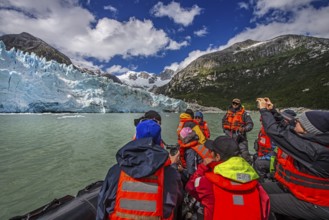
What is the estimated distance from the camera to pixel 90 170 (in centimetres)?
678

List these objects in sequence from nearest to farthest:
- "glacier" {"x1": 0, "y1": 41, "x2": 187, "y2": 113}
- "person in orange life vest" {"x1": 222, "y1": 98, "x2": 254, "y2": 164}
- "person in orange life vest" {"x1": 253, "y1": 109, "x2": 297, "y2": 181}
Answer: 1. "person in orange life vest" {"x1": 253, "y1": 109, "x2": 297, "y2": 181}
2. "person in orange life vest" {"x1": 222, "y1": 98, "x2": 254, "y2": 164}
3. "glacier" {"x1": 0, "y1": 41, "x2": 187, "y2": 113}

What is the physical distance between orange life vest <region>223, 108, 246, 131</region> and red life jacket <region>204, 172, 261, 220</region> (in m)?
3.54

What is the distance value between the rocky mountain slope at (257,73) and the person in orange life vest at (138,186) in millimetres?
70965

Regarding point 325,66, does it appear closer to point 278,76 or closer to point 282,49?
point 278,76

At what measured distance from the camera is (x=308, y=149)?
1.83 meters

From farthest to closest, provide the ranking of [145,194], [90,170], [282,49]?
[282,49] → [90,170] → [145,194]

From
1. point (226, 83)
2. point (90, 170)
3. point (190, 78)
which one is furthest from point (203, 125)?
point (190, 78)

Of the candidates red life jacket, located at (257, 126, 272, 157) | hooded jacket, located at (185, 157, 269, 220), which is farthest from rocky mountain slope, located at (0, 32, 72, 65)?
hooded jacket, located at (185, 157, 269, 220)

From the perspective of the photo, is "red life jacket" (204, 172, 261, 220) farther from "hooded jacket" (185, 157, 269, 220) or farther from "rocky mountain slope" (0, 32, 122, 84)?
"rocky mountain slope" (0, 32, 122, 84)

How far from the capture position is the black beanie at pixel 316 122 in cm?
180

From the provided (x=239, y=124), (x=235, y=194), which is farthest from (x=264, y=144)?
(x=235, y=194)

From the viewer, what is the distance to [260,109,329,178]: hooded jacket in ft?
5.89

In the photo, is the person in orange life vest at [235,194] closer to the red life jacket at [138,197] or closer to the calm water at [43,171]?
the red life jacket at [138,197]

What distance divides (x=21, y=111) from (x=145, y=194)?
128 ft
